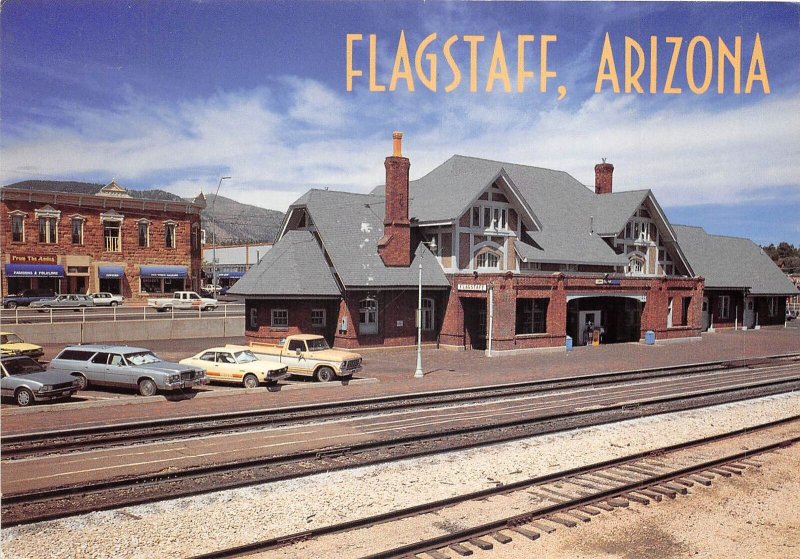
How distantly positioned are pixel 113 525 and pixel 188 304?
39557 mm

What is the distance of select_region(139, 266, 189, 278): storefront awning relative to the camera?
49469mm

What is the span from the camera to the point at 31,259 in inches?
1769

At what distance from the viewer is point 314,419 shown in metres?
18.5

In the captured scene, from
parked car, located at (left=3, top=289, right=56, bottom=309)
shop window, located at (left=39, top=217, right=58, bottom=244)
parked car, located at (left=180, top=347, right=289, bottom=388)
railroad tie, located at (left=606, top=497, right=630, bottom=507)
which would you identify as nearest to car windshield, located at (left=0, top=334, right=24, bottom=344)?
parked car, located at (left=180, top=347, right=289, bottom=388)

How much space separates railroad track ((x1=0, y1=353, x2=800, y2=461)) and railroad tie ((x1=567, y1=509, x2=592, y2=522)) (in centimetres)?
900

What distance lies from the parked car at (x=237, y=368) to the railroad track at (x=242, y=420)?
12.4ft

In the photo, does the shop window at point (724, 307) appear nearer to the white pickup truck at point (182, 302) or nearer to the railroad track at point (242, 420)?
the railroad track at point (242, 420)

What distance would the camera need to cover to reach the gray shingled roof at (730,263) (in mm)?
55250

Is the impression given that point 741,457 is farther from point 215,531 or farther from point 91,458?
point 91,458

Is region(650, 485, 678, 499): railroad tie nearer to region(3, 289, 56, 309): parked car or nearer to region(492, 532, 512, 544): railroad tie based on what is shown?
region(492, 532, 512, 544): railroad tie

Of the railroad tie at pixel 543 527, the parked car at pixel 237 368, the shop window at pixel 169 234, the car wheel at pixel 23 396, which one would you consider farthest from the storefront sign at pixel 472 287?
the shop window at pixel 169 234

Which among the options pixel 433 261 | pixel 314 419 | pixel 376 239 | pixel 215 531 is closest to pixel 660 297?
pixel 433 261

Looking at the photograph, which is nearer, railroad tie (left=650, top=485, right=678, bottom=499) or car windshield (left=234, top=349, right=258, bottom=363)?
railroad tie (left=650, top=485, right=678, bottom=499)

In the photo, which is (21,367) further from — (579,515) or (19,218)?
(19,218)
